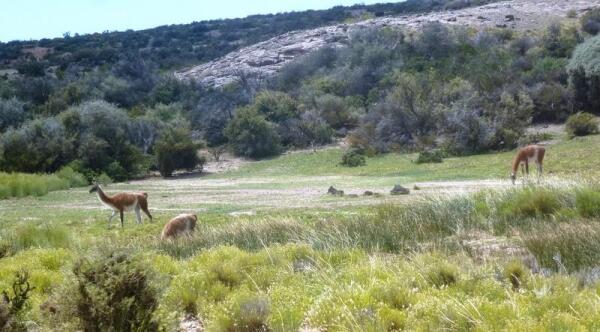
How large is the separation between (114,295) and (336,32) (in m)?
86.5

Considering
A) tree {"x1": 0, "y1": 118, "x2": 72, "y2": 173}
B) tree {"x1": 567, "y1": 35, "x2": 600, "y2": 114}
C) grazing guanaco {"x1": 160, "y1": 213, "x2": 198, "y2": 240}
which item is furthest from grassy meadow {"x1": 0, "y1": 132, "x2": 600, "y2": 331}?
tree {"x1": 567, "y1": 35, "x2": 600, "y2": 114}

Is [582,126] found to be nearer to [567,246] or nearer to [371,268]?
[567,246]

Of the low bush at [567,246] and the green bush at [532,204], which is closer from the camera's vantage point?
the low bush at [567,246]

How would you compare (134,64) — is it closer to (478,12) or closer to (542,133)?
(478,12)

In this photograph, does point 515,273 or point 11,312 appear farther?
point 515,273

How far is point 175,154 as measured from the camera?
44.4 meters

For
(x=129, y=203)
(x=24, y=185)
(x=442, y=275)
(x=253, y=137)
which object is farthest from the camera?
(x=253, y=137)

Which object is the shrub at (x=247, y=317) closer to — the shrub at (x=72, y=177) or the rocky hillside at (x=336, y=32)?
the shrub at (x=72, y=177)

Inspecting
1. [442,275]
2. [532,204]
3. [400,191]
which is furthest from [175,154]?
[442,275]

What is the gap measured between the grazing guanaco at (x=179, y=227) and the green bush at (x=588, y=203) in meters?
7.96

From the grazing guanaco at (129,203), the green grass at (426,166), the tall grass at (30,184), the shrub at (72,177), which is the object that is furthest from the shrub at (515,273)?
the shrub at (72,177)

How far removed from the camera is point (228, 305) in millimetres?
7371

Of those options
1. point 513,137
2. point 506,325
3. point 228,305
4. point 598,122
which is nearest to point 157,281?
point 228,305

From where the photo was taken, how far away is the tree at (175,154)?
4422cm
